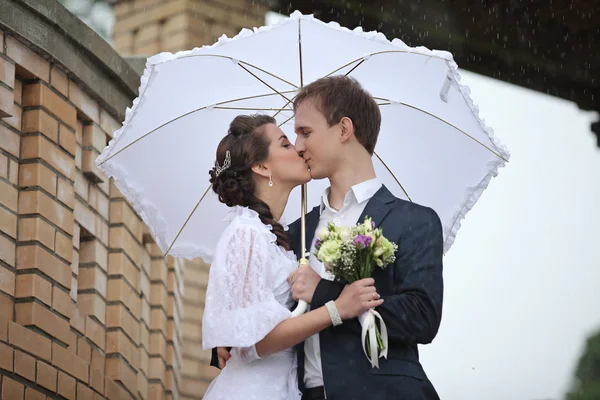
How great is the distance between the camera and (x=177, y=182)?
4.75 meters

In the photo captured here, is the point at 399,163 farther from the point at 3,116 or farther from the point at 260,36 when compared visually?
the point at 3,116

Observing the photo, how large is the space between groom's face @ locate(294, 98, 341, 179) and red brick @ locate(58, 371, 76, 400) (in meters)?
1.69

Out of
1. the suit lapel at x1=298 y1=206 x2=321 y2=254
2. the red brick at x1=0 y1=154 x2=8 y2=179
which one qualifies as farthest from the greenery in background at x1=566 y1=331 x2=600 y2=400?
the suit lapel at x1=298 y1=206 x2=321 y2=254

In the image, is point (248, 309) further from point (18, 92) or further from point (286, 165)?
point (18, 92)

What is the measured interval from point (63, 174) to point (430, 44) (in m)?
3.82

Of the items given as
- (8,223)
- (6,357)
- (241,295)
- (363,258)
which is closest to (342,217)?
(363,258)

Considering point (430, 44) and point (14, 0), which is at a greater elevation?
point (430, 44)

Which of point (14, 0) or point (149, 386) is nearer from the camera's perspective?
point (14, 0)

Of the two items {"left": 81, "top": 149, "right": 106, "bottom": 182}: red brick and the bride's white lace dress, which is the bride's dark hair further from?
{"left": 81, "top": 149, "right": 106, "bottom": 182}: red brick

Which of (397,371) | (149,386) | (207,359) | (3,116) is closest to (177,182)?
(3,116)

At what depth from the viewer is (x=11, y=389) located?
4.72 meters

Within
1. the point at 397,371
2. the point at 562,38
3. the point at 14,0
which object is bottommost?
the point at 397,371

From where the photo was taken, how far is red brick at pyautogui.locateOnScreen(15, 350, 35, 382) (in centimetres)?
481

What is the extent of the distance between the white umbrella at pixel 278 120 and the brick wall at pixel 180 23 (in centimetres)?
339
